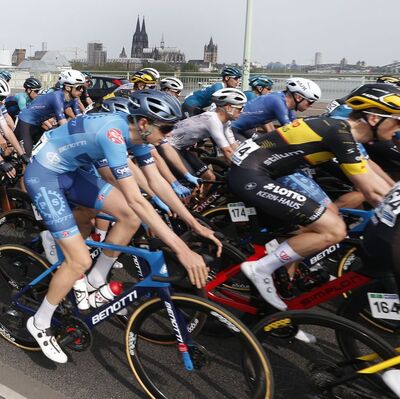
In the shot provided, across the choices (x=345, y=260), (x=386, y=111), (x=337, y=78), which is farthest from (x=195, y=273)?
(x=337, y=78)

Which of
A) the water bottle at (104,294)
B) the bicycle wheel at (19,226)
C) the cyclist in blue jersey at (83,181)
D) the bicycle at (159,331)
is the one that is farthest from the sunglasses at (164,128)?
the bicycle wheel at (19,226)

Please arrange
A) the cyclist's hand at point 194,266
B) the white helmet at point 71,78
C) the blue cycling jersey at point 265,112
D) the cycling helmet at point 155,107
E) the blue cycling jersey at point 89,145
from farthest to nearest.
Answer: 1. the white helmet at point 71,78
2. the blue cycling jersey at point 265,112
3. the cycling helmet at point 155,107
4. the blue cycling jersey at point 89,145
5. the cyclist's hand at point 194,266

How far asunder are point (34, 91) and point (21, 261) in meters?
7.51

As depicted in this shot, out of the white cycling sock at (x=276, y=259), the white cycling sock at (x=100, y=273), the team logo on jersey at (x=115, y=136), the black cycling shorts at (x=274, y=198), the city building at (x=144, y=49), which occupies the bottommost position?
the white cycling sock at (x=100, y=273)

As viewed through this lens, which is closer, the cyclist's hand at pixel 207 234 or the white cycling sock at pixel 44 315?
the cyclist's hand at pixel 207 234

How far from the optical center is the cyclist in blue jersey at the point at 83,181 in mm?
2689

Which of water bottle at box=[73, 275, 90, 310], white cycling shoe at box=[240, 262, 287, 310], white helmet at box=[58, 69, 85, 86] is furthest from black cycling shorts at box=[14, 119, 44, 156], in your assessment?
white cycling shoe at box=[240, 262, 287, 310]

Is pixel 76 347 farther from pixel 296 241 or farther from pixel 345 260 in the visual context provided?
pixel 345 260

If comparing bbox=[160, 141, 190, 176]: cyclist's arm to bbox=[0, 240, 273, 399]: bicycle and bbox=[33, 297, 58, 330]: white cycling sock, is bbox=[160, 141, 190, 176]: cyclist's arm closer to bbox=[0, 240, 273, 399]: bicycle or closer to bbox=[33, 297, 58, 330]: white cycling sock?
bbox=[0, 240, 273, 399]: bicycle

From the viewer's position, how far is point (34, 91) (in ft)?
33.2

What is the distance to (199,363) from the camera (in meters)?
2.83

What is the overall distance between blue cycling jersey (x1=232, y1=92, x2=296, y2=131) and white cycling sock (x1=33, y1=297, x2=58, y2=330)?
11.7 feet

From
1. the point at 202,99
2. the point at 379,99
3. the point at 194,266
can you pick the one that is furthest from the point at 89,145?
the point at 202,99

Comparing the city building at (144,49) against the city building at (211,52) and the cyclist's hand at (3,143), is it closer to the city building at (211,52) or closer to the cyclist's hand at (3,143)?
the city building at (211,52)
